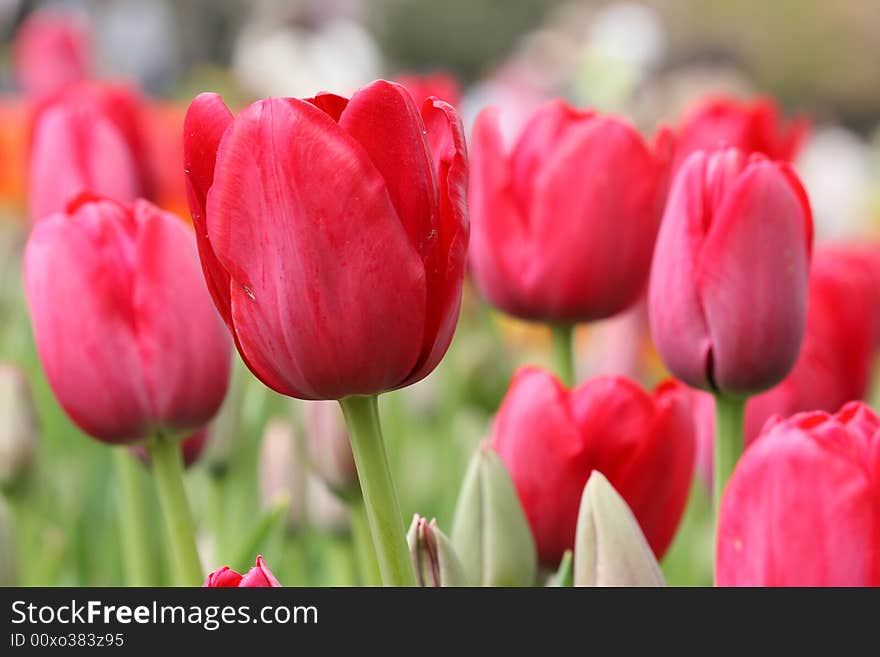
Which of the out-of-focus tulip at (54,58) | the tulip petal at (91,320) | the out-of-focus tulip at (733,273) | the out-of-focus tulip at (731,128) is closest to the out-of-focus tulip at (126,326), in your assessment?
the tulip petal at (91,320)

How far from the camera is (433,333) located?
486 mm

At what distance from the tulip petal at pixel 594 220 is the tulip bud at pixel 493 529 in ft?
0.61

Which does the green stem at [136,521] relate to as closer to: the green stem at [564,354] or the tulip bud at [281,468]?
the tulip bud at [281,468]

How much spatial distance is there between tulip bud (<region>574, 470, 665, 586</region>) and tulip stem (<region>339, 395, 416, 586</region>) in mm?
81

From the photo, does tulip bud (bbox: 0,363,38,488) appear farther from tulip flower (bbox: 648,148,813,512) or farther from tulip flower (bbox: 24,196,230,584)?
tulip flower (bbox: 648,148,813,512)

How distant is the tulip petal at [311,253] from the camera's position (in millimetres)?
460

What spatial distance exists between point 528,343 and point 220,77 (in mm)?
3903

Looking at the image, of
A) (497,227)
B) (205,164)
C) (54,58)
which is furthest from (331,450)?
(54,58)

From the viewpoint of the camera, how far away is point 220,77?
19.1ft

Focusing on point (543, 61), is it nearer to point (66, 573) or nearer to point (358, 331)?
point (66, 573)

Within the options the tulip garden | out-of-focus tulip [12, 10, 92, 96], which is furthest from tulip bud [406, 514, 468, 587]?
out-of-focus tulip [12, 10, 92, 96]

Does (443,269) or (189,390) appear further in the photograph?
(189,390)
